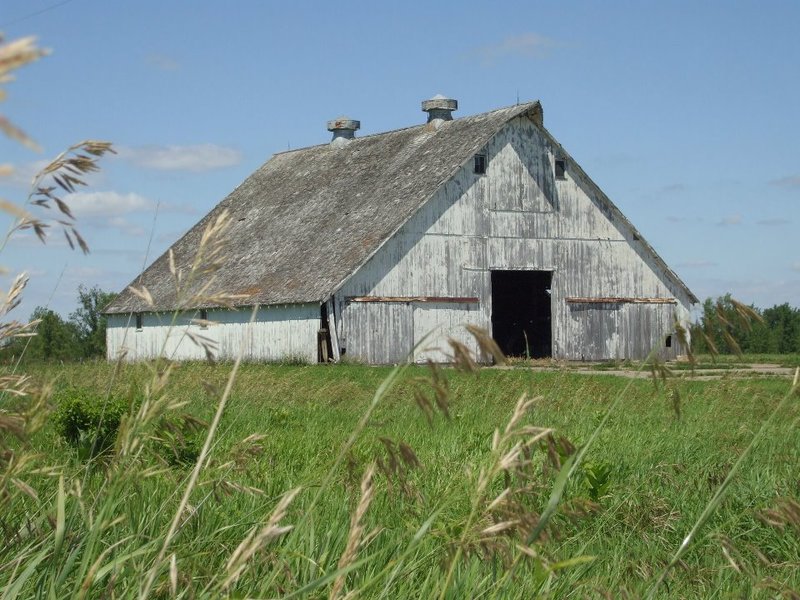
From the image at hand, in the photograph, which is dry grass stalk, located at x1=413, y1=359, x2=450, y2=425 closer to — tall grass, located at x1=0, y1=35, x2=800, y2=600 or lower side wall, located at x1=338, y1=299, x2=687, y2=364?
tall grass, located at x1=0, y1=35, x2=800, y2=600

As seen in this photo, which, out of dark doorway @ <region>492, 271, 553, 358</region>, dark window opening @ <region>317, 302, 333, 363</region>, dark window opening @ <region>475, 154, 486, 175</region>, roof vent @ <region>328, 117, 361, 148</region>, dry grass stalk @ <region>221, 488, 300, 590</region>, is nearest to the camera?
dry grass stalk @ <region>221, 488, 300, 590</region>

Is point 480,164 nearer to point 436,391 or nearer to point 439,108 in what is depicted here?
point 439,108

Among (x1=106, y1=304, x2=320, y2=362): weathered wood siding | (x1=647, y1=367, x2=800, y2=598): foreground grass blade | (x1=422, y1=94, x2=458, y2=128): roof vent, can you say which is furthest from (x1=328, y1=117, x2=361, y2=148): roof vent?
(x1=647, y1=367, x2=800, y2=598): foreground grass blade

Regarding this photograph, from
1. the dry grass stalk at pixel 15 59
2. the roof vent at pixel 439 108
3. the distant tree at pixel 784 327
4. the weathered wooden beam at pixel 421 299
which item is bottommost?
the distant tree at pixel 784 327

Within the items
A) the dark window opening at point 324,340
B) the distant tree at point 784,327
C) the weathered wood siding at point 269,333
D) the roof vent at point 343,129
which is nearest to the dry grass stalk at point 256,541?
the weathered wood siding at point 269,333

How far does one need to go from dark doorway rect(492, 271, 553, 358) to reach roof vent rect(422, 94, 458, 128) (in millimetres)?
5061

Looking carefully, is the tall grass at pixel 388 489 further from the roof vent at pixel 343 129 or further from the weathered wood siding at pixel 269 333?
the roof vent at pixel 343 129

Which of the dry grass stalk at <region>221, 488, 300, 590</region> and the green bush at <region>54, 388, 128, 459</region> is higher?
the dry grass stalk at <region>221, 488, 300, 590</region>

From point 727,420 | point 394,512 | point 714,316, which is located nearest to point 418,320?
point 727,420

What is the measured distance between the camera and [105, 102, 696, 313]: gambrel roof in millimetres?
26812

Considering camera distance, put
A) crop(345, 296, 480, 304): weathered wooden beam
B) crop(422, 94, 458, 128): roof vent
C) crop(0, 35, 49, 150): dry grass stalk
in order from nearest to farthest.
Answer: crop(0, 35, 49, 150): dry grass stalk < crop(345, 296, 480, 304): weathered wooden beam < crop(422, 94, 458, 128): roof vent

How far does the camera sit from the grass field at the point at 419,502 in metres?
2.15

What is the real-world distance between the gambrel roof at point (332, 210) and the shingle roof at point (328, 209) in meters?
0.04

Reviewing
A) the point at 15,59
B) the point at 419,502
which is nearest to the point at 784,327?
the point at 419,502
